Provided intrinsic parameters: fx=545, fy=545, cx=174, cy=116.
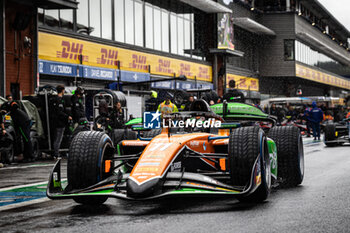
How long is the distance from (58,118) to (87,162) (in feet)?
24.8

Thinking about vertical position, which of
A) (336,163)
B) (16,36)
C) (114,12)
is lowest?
(336,163)

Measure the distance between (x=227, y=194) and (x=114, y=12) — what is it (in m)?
22.4

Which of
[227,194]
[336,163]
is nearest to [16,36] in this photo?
[336,163]

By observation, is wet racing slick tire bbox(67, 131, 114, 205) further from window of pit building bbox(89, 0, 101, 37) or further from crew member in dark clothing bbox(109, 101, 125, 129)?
window of pit building bbox(89, 0, 101, 37)

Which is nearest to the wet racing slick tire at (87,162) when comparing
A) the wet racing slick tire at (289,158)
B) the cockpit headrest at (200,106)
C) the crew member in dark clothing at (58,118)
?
the cockpit headrest at (200,106)

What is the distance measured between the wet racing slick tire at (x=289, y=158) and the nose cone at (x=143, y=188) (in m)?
2.69

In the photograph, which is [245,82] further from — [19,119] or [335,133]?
[19,119]

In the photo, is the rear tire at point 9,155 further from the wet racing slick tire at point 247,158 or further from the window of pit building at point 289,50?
the window of pit building at point 289,50

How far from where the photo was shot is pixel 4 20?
18.7m

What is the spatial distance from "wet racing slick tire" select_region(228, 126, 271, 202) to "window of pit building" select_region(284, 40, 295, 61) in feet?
152

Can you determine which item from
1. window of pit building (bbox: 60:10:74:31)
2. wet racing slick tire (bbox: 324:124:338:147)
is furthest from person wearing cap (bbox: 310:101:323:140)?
window of pit building (bbox: 60:10:74:31)

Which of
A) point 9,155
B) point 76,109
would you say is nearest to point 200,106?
point 9,155

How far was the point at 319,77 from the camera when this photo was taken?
204ft

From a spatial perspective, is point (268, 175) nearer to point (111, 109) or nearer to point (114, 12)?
point (111, 109)
